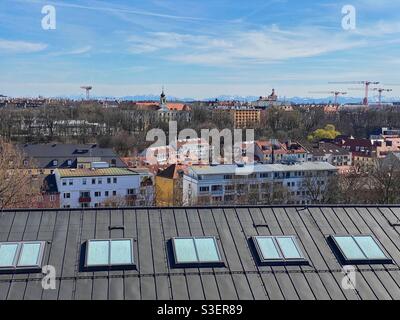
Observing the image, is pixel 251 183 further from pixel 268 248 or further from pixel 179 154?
pixel 268 248

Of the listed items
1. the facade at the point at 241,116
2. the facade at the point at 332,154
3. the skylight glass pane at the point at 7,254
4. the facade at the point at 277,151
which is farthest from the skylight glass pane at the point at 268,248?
the facade at the point at 241,116

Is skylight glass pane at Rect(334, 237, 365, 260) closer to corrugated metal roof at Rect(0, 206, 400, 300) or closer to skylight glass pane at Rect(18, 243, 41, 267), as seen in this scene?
corrugated metal roof at Rect(0, 206, 400, 300)

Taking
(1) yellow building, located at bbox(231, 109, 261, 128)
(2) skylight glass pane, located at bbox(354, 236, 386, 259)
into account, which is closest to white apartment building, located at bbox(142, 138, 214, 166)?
(1) yellow building, located at bbox(231, 109, 261, 128)

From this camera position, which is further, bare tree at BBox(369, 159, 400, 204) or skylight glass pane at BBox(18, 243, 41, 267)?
bare tree at BBox(369, 159, 400, 204)

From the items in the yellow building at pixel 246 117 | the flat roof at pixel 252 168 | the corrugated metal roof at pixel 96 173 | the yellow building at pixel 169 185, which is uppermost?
the yellow building at pixel 246 117

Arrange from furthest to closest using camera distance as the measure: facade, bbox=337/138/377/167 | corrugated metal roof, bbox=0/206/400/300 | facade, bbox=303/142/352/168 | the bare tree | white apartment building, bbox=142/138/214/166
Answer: facade, bbox=337/138/377/167 < facade, bbox=303/142/352/168 < white apartment building, bbox=142/138/214/166 < the bare tree < corrugated metal roof, bbox=0/206/400/300

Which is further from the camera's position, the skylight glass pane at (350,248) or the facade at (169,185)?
the facade at (169,185)

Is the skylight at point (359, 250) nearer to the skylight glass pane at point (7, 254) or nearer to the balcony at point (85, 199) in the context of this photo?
the skylight glass pane at point (7, 254)
